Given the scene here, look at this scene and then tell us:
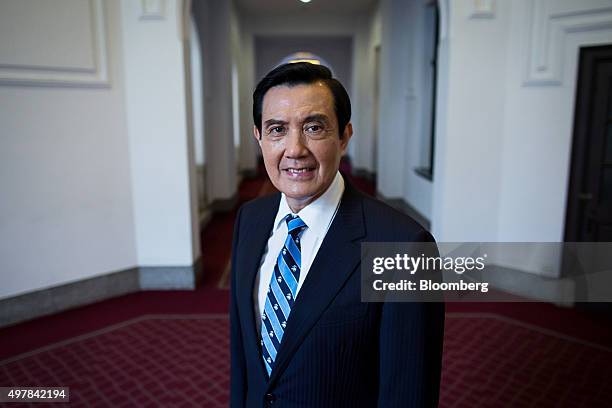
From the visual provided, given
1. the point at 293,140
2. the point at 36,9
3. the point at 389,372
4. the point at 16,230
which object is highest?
the point at 36,9

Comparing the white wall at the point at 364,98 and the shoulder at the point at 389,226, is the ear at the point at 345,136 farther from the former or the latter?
the white wall at the point at 364,98

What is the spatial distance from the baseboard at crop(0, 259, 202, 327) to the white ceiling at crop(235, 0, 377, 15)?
8058mm

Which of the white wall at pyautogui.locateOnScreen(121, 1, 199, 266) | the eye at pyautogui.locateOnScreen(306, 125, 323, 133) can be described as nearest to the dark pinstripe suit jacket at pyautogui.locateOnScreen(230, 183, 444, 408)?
the eye at pyautogui.locateOnScreen(306, 125, 323, 133)

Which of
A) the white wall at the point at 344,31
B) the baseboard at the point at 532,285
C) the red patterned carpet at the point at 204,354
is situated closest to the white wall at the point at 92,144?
the red patterned carpet at the point at 204,354

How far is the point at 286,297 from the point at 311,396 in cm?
27

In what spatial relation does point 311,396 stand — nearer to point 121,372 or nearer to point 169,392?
point 169,392

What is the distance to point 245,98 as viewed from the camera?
13.1 metres

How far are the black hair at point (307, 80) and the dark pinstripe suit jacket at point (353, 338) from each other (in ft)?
0.89

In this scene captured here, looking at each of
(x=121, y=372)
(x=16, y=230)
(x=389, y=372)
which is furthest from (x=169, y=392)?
(x=389, y=372)

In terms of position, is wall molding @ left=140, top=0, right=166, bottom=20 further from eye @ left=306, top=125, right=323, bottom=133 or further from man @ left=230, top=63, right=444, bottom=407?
eye @ left=306, top=125, right=323, bottom=133

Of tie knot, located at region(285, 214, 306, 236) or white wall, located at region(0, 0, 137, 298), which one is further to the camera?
white wall, located at region(0, 0, 137, 298)

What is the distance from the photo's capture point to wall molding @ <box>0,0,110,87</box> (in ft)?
13.3

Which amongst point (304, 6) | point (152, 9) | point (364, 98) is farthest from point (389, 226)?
point (364, 98)

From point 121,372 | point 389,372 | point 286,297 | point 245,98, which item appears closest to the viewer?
point 389,372
